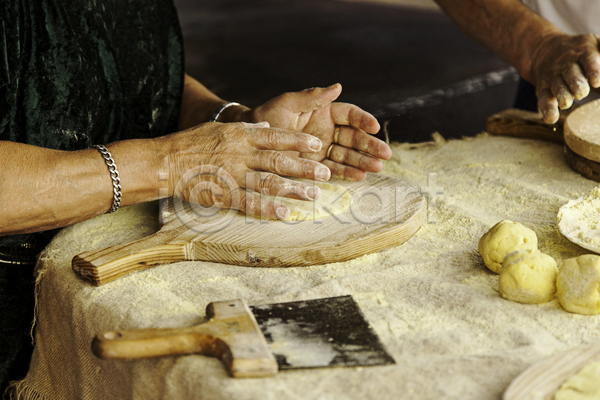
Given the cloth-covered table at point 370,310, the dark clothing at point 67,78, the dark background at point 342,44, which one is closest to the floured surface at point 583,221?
the cloth-covered table at point 370,310

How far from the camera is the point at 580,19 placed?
2059mm

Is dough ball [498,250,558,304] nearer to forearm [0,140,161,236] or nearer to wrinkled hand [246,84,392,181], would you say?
wrinkled hand [246,84,392,181]

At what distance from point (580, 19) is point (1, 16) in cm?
208

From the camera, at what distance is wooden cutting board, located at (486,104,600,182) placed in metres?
1.46

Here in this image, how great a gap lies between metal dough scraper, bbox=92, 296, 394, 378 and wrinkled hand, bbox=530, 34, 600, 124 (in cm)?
110

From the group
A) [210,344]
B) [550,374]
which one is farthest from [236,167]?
[550,374]

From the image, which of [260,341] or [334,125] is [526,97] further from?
[260,341]

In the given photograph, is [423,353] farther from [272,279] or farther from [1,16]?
[1,16]

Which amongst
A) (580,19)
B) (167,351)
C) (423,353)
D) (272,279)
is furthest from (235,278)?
(580,19)

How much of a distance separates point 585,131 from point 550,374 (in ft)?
3.40

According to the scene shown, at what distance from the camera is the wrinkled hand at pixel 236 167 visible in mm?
1204

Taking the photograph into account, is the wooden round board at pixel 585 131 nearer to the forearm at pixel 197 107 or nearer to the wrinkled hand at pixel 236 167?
the wrinkled hand at pixel 236 167

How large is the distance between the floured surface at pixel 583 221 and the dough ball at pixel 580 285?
7.3 inches

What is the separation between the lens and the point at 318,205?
49.0 inches
